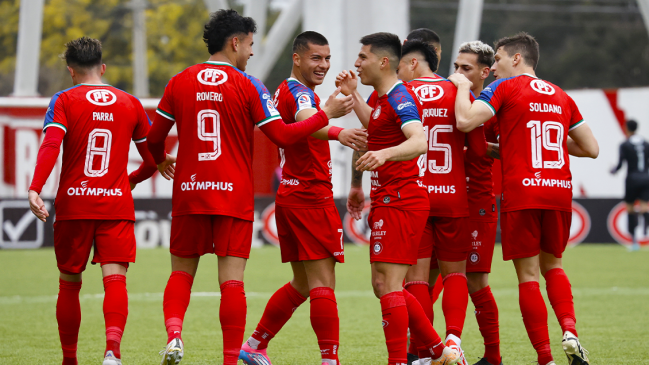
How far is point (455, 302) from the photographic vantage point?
589 centimetres

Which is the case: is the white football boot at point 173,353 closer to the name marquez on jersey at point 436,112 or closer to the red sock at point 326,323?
the red sock at point 326,323

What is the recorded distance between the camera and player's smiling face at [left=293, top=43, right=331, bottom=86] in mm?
5816

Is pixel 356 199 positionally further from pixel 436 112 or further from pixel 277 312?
pixel 277 312

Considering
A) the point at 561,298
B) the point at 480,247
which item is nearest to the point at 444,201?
the point at 480,247

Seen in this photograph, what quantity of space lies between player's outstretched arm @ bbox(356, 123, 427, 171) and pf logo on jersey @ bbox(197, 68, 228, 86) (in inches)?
45.1

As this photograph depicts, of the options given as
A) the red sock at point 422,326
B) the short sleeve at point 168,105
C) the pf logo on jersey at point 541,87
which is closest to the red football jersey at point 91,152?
the short sleeve at point 168,105

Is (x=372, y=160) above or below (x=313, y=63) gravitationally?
below

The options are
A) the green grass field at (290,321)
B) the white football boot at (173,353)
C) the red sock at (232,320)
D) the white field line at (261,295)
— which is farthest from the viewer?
the white field line at (261,295)

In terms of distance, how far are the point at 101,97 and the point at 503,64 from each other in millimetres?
3166

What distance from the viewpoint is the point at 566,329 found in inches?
220

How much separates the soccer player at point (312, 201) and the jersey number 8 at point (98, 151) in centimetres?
132

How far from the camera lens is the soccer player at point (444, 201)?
592 centimetres

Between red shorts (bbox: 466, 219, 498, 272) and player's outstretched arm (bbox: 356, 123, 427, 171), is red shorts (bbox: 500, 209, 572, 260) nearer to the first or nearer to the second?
red shorts (bbox: 466, 219, 498, 272)

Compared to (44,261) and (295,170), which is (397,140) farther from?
(44,261)
